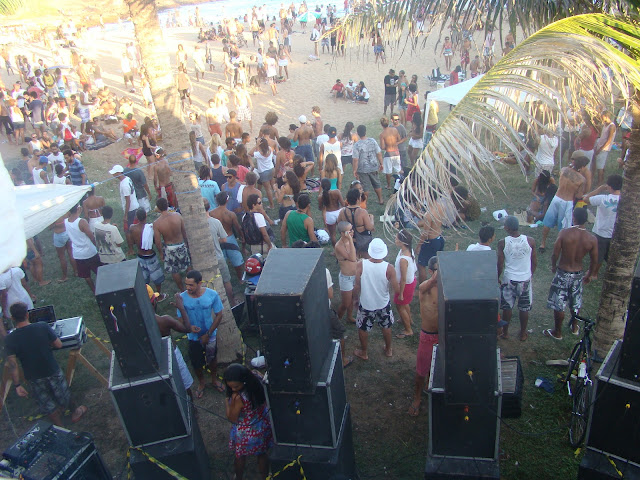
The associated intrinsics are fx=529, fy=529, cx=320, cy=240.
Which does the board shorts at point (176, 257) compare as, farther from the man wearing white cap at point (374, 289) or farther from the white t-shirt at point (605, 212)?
the white t-shirt at point (605, 212)

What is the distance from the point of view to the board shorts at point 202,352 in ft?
20.7

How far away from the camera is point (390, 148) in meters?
11.2

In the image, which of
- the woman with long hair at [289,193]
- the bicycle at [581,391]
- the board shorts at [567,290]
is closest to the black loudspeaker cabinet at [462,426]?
the bicycle at [581,391]

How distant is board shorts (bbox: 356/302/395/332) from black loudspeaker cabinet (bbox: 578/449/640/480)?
267 cm

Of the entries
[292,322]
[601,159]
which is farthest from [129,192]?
[601,159]

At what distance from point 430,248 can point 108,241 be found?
192 inches

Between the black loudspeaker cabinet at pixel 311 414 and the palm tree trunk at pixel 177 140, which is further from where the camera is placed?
the palm tree trunk at pixel 177 140

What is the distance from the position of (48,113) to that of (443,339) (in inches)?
682

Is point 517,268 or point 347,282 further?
point 347,282

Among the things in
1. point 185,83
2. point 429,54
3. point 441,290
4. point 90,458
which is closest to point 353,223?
point 441,290

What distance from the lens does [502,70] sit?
439 cm

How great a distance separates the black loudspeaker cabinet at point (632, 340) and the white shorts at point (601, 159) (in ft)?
22.7

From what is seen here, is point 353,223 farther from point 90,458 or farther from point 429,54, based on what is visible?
point 429,54

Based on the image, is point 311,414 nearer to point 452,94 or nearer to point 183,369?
point 183,369
